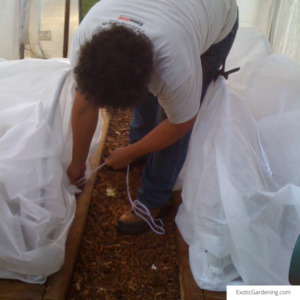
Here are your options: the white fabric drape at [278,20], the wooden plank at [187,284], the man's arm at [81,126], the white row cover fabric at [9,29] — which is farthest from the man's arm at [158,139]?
the white row cover fabric at [9,29]

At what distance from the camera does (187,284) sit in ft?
3.38

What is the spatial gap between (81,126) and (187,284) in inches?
21.2

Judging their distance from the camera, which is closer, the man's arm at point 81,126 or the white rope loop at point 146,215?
the man's arm at point 81,126

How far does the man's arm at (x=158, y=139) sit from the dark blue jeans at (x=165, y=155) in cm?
15

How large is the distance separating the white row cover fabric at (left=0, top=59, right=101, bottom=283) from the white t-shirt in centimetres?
21

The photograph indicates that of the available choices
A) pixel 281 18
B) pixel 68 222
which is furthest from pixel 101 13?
pixel 281 18

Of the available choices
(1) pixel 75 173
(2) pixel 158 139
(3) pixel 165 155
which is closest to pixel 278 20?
(3) pixel 165 155

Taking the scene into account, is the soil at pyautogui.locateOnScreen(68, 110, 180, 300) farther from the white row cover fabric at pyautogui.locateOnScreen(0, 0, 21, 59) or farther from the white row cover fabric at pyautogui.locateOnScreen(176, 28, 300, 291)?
the white row cover fabric at pyautogui.locateOnScreen(0, 0, 21, 59)

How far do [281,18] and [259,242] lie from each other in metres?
1.15

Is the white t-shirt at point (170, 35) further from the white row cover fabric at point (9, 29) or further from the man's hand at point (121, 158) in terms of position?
the white row cover fabric at point (9, 29)

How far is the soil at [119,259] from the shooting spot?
3.46 ft

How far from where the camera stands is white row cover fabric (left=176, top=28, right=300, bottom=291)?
0.89 meters

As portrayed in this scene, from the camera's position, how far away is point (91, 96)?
705 millimetres

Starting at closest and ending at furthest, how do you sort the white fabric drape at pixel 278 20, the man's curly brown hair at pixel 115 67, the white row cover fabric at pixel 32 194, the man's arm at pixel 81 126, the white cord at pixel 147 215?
the man's curly brown hair at pixel 115 67 < the white row cover fabric at pixel 32 194 < the man's arm at pixel 81 126 < the white cord at pixel 147 215 < the white fabric drape at pixel 278 20
